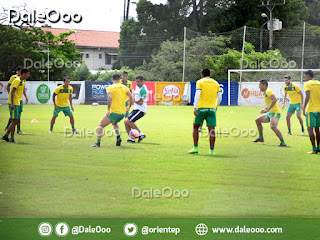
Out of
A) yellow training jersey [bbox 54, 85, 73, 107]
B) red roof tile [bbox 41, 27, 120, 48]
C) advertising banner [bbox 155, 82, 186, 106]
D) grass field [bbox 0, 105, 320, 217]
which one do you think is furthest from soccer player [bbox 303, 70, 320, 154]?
advertising banner [bbox 155, 82, 186, 106]

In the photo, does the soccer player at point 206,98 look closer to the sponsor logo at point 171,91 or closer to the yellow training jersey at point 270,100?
the yellow training jersey at point 270,100

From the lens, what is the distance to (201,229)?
345 centimetres

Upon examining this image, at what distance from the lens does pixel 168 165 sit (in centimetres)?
700

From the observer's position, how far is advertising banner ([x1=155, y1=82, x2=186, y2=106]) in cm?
2578

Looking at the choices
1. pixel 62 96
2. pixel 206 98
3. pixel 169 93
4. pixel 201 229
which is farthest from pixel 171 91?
pixel 201 229

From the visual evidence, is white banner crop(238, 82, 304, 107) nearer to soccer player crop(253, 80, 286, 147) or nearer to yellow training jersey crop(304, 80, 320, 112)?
soccer player crop(253, 80, 286, 147)

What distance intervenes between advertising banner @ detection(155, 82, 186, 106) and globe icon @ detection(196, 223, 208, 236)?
72.7 feet

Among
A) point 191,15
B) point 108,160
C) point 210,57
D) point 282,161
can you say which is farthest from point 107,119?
point 210,57

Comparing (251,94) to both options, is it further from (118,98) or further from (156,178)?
(156,178)

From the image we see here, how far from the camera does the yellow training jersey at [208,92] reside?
25.7 feet

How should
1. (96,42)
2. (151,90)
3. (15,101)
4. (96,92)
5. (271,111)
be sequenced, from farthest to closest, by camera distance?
(96,92), (151,90), (96,42), (271,111), (15,101)

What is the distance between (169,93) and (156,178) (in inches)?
806

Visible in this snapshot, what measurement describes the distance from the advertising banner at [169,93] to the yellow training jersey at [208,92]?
17706mm

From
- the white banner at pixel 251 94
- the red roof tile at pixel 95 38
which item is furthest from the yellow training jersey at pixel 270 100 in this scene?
the white banner at pixel 251 94
